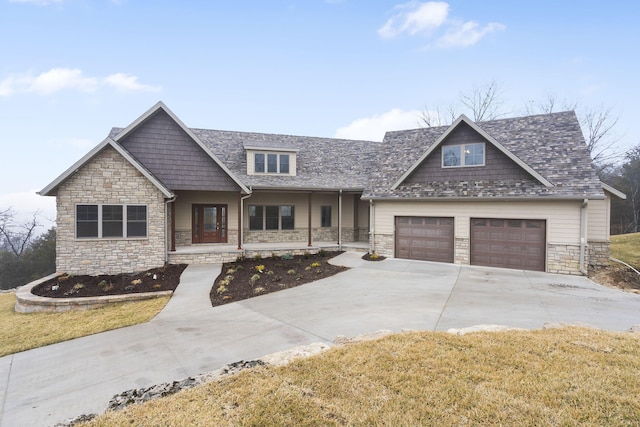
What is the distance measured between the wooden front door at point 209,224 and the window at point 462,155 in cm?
1170

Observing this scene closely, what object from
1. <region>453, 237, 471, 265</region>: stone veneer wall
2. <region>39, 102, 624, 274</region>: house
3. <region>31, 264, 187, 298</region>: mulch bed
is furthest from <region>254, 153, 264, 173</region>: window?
<region>453, 237, 471, 265</region>: stone veneer wall

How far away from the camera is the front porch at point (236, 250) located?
13961 mm

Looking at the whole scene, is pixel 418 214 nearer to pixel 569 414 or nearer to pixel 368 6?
pixel 368 6

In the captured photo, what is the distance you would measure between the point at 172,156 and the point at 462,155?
13387 mm

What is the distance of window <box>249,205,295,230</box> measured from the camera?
17.6 metres

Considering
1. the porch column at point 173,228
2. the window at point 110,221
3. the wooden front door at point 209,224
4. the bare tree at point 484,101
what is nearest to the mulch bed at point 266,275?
the porch column at point 173,228

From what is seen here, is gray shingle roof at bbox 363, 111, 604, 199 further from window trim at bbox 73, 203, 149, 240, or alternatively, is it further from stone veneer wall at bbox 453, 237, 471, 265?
window trim at bbox 73, 203, 149, 240

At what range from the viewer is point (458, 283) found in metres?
10.2

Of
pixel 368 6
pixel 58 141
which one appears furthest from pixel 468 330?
pixel 58 141

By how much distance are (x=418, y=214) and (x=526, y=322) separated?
331 inches

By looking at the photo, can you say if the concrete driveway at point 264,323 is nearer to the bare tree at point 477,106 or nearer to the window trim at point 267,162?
the window trim at point 267,162

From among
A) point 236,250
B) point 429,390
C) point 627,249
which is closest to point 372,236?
point 236,250

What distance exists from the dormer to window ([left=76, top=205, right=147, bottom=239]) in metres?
6.17

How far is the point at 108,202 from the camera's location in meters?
12.3
